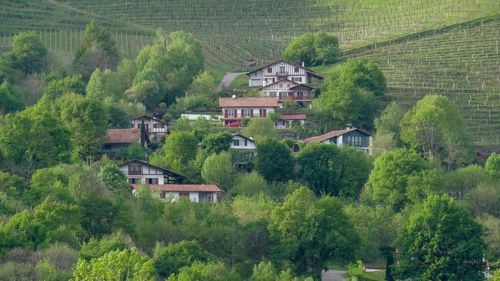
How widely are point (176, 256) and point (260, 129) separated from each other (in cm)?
3926

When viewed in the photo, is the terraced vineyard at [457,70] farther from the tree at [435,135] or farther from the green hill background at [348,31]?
the tree at [435,135]

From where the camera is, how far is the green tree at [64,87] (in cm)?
12369

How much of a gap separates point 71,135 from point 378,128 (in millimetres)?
33203

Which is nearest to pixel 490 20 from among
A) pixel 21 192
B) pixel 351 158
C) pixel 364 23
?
pixel 364 23

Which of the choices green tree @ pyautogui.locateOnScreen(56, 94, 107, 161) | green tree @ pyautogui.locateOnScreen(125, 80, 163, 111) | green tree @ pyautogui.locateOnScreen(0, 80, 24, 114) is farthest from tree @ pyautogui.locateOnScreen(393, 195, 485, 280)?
green tree @ pyautogui.locateOnScreen(0, 80, 24, 114)

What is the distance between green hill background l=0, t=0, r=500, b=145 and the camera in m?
136

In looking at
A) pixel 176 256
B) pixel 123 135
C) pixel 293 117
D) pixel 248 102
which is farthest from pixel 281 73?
pixel 176 256

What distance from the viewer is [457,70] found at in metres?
139

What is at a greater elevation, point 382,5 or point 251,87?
point 382,5

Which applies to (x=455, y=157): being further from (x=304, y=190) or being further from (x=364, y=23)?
(x=364, y=23)

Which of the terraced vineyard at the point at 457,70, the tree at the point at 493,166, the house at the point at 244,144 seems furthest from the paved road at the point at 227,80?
the tree at the point at 493,166

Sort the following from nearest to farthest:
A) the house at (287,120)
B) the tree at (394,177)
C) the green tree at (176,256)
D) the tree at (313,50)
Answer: the green tree at (176,256) → the tree at (394,177) → the house at (287,120) → the tree at (313,50)

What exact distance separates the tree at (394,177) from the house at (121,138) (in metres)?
25.5

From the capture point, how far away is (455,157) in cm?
11144
